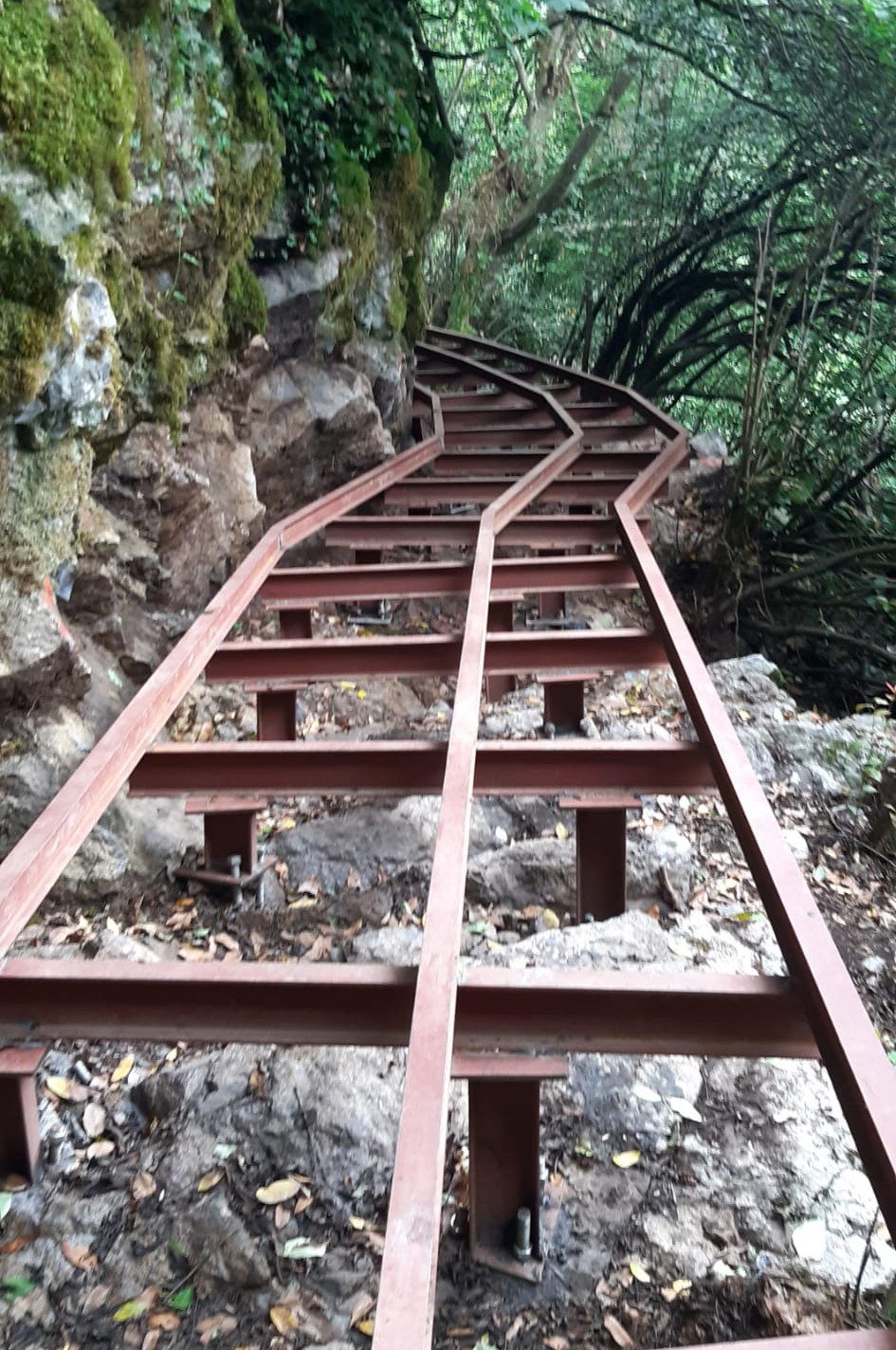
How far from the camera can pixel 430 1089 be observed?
6.48ft

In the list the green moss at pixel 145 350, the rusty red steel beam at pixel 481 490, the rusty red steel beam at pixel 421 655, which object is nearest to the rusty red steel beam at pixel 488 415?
the rusty red steel beam at pixel 481 490

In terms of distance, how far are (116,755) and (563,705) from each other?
289 centimetres

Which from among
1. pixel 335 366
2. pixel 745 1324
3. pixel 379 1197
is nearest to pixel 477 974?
pixel 379 1197

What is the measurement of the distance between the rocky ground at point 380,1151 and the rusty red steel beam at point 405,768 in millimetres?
641

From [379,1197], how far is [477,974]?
90cm

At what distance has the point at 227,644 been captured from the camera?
4.80 m

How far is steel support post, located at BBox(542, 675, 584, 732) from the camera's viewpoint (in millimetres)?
5562

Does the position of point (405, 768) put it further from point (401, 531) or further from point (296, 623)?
point (401, 531)

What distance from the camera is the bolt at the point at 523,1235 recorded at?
245 centimetres

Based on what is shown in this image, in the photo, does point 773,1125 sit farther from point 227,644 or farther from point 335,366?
point 335,366

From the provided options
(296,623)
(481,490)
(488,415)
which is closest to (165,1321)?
(296,623)

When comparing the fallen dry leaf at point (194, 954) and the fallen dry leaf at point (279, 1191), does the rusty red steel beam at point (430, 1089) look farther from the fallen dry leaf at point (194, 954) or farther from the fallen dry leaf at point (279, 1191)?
the fallen dry leaf at point (194, 954)

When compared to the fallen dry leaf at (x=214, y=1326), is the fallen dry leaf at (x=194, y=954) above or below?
above

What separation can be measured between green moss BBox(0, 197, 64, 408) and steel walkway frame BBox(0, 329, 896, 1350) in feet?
4.31
